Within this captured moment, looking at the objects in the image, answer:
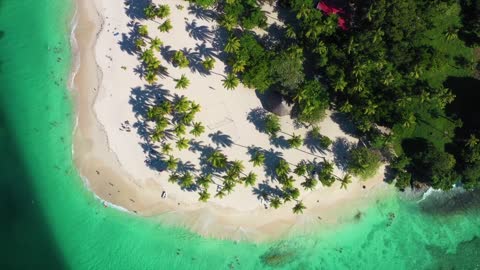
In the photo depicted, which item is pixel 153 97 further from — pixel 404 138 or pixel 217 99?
pixel 404 138

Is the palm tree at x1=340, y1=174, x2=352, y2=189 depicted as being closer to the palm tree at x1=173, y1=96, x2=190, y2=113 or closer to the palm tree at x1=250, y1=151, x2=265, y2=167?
the palm tree at x1=250, y1=151, x2=265, y2=167

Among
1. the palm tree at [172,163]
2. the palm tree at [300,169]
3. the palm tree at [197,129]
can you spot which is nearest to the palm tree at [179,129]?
the palm tree at [197,129]

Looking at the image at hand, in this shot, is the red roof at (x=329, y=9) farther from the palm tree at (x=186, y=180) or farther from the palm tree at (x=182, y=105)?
the palm tree at (x=186, y=180)

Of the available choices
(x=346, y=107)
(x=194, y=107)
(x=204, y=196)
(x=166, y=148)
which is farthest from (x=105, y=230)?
(x=346, y=107)

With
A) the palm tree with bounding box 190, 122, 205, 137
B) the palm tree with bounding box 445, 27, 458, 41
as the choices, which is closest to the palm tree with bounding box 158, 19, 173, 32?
the palm tree with bounding box 190, 122, 205, 137

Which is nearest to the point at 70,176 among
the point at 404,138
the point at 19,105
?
the point at 19,105
